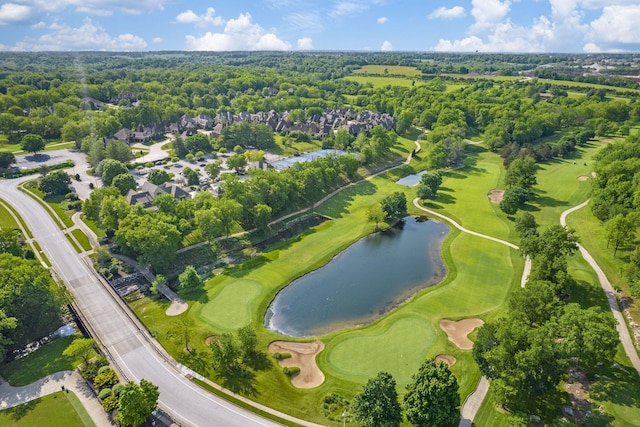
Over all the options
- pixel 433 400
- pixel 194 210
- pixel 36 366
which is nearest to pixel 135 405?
pixel 36 366

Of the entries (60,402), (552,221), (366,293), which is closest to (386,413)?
(366,293)

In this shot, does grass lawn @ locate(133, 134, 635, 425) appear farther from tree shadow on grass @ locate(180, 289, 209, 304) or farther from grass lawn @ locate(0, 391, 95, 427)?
grass lawn @ locate(0, 391, 95, 427)

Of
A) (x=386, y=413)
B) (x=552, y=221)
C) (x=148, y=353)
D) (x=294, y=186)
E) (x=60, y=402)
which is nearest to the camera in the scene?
(x=386, y=413)

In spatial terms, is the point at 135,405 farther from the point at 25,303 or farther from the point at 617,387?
the point at 617,387

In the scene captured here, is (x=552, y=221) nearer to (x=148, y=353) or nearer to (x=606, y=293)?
(x=606, y=293)

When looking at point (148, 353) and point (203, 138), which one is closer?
point (148, 353)
